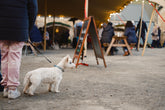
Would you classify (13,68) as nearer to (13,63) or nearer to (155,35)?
(13,63)

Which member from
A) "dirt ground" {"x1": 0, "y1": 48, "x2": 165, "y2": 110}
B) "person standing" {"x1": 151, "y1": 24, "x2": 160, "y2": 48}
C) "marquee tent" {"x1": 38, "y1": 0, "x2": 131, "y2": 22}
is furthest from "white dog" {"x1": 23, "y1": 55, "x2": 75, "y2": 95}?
"person standing" {"x1": 151, "y1": 24, "x2": 160, "y2": 48}

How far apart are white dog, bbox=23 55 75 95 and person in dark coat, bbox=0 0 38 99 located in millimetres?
162

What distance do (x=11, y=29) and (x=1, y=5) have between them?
1.02 ft

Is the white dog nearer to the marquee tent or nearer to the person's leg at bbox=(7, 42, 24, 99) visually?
the person's leg at bbox=(7, 42, 24, 99)

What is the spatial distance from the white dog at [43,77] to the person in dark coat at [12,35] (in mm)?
162

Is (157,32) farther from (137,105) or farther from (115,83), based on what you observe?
(137,105)

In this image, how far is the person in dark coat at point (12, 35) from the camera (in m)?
2.68

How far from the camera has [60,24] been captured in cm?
1772

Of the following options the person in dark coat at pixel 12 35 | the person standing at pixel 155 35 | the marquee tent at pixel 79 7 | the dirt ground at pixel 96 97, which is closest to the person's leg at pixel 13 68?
the person in dark coat at pixel 12 35

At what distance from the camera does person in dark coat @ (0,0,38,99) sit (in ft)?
8.78

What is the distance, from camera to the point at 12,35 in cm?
270

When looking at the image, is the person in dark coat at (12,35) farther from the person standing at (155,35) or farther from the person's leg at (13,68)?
the person standing at (155,35)

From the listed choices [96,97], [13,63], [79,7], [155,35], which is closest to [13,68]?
[13,63]

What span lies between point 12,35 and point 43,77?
0.67 m
